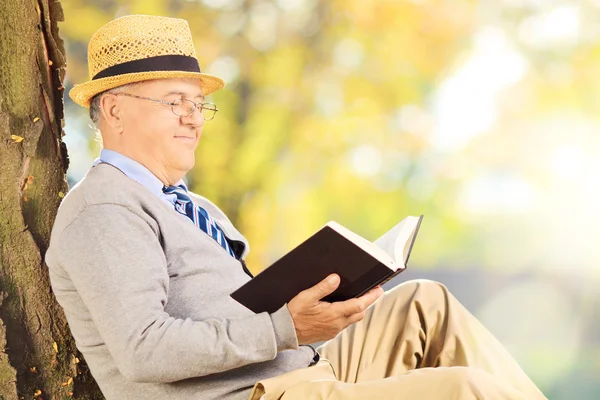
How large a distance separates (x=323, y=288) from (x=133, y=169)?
0.68 m

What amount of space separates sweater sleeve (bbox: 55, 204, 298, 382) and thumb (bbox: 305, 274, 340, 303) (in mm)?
77

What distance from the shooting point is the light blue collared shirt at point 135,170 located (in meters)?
2.29

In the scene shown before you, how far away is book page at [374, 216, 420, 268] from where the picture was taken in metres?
2.09

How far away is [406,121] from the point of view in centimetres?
816

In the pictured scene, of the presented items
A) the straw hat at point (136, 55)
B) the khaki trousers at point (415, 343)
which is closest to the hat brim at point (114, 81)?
the straw hat at point (136, 55)

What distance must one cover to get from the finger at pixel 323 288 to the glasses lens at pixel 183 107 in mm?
710

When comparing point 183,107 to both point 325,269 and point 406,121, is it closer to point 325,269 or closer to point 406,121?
point 325,269

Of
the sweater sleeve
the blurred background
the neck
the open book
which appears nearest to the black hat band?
the neck

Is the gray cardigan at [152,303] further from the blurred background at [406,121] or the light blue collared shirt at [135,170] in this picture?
the blurred background at [406,121]

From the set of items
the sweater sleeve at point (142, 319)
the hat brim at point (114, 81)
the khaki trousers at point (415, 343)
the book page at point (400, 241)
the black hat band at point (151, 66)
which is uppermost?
the black hat band at point (151, 66)

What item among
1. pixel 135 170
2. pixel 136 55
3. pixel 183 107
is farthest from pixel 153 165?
pixel 136 55

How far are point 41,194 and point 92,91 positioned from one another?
1.28ft

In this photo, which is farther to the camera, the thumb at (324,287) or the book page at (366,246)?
the thumb at (324,287)

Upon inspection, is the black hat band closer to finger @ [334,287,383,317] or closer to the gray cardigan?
the gray cardigan
